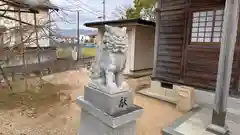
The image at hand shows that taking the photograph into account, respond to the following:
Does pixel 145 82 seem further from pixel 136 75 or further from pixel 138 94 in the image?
pixel 138 94

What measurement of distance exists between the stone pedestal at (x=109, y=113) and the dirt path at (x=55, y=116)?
1381 millimetres

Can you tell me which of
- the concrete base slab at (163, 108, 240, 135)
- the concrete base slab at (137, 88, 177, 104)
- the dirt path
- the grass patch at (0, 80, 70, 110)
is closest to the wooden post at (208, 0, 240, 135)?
the concrete base slab at (163, 108, 240, 135)

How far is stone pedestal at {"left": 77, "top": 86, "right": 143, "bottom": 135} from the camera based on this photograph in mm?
2121

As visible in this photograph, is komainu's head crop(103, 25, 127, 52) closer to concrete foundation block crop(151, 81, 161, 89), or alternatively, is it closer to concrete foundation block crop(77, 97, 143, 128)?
concrete foundation block crop(77, 97, 143, 128)

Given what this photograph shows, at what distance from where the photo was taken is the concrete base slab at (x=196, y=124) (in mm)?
3504

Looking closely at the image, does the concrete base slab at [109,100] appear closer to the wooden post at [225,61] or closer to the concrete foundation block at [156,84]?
the wooden post at [225,61]

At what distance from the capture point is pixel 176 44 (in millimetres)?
5445

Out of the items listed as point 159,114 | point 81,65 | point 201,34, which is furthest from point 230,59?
point 81,65

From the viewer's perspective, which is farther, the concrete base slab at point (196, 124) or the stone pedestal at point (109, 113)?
the concrete base slab at point (196, 124)

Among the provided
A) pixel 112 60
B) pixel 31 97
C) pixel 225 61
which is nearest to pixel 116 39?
pixel 112 60

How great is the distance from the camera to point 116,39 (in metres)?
2.17

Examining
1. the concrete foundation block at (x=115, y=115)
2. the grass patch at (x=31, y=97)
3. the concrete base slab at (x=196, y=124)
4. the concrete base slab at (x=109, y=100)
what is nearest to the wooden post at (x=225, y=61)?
the concrete base slab at (x=196, y=124)

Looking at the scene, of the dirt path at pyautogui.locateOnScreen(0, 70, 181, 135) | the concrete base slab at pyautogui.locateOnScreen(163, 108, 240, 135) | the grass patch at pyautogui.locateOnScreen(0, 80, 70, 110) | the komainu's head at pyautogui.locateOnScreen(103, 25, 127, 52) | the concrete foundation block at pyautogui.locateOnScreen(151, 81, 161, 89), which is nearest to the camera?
the komainu's head at pyautogui.locateOnScreen(103, 25, 127, 52)

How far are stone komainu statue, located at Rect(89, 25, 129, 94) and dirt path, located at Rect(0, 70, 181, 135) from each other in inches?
71.3
